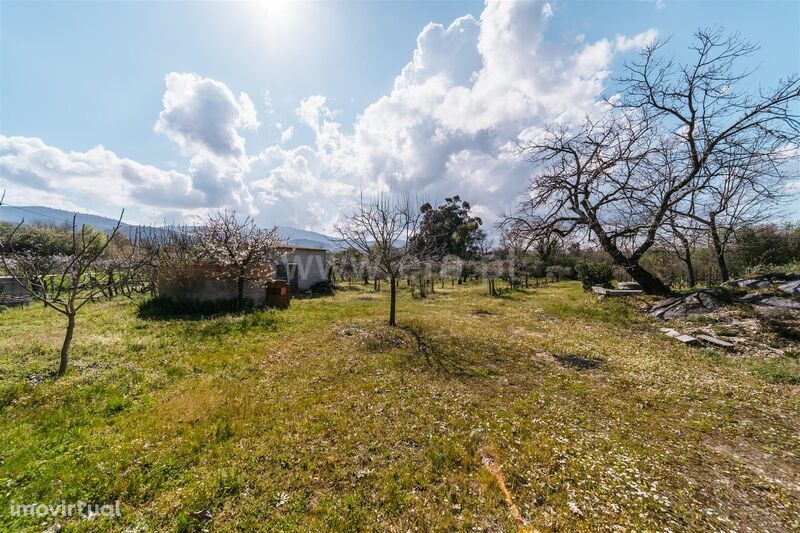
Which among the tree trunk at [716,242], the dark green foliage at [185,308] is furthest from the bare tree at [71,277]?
the tree trunk at [716,242]

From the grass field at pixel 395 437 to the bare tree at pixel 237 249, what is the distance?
6.84 metres

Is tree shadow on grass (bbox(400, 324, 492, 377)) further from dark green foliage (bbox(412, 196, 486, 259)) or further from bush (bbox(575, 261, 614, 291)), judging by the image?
dark green foliage (bbox(412, 196, 486, 259))

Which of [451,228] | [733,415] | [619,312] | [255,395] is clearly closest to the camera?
[733,415]

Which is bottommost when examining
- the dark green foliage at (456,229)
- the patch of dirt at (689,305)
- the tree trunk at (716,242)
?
the patch of dirt at (689,305)

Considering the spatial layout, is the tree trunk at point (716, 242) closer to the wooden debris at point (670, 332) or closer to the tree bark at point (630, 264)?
the tree bark at point (630, 264)

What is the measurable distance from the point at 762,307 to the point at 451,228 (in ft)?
122

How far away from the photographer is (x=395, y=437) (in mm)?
4715

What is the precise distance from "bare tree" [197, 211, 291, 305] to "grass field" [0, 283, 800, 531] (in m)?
6.84

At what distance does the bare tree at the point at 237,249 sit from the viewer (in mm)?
15445

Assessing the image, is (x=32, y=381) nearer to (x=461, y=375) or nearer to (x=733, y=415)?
(x=461, y=375)

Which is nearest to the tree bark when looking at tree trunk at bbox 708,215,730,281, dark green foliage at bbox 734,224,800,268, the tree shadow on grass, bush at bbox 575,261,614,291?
tree trunk at bbox 708,215,730,281

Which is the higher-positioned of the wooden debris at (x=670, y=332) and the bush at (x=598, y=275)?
the bush at (x=598, y=275)

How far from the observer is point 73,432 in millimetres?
4648

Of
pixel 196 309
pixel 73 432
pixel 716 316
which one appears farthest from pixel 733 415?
pixel 196 309
